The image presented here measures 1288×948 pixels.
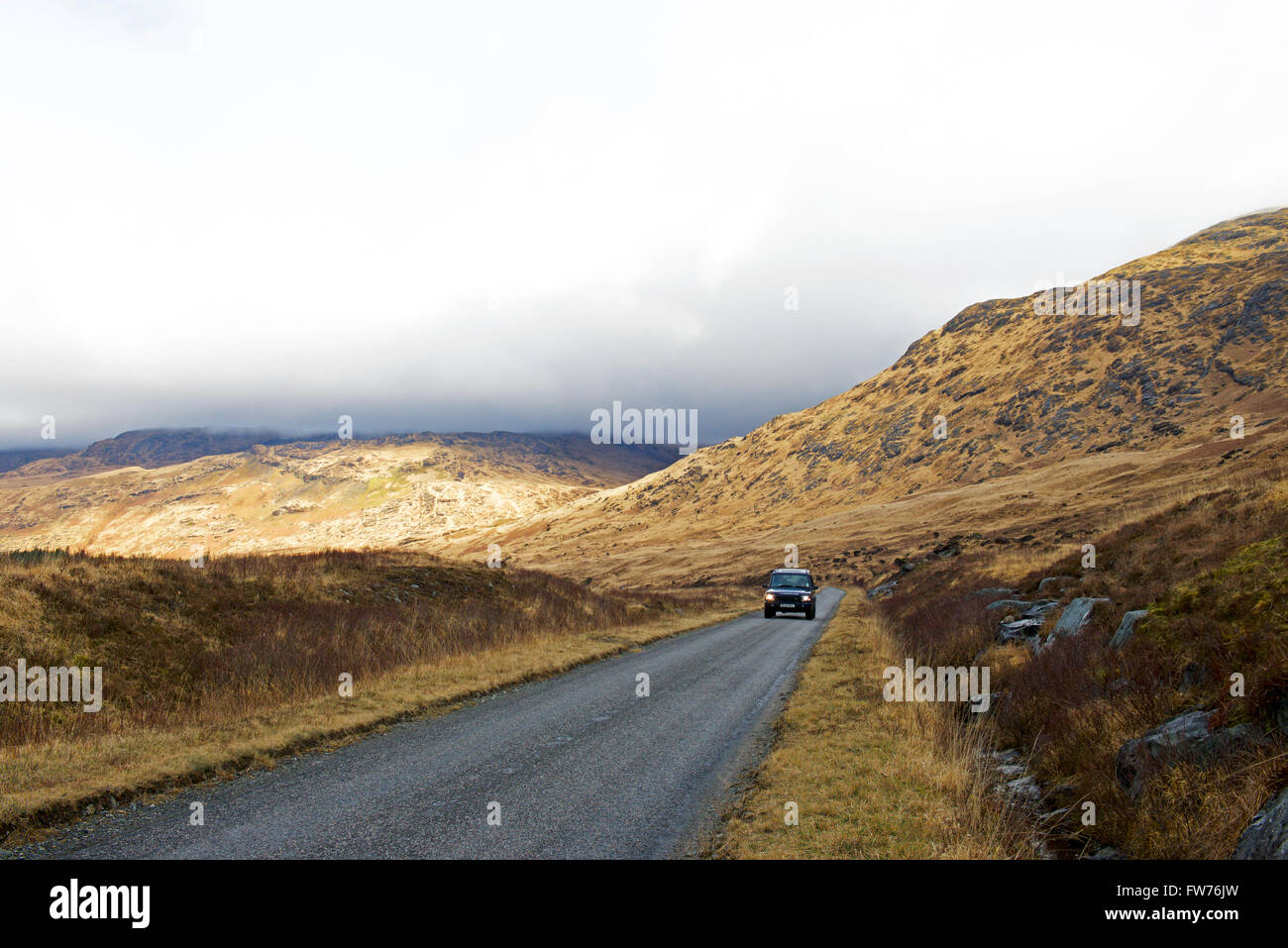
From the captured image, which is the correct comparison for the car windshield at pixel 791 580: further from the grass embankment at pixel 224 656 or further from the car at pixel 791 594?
the grass embankment at pixel 224 656

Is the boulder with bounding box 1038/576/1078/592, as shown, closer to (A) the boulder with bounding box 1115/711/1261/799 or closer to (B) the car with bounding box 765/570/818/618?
(A) the boulder with bounding box 1115/711/1261/799

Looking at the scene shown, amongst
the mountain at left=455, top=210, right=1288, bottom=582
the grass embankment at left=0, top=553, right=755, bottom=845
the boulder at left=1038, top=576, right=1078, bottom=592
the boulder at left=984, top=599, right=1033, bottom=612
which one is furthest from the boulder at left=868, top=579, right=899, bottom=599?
the boulder at left=1038, top=576, right=1078, bottom=592

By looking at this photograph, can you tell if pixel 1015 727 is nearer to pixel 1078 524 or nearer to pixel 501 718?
pixel 501 718

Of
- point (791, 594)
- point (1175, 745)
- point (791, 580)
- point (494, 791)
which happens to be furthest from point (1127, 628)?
point (791, 580)

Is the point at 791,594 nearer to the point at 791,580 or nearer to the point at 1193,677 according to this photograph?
the point at 791,580

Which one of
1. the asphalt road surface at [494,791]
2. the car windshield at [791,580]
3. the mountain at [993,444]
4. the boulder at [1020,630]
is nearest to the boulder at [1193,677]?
the asphalt road surface at [494,791]

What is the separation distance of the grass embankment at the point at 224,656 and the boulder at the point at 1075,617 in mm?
10697

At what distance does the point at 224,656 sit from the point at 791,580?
80.6ft

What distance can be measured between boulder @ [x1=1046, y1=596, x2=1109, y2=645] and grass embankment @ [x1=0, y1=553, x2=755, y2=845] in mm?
10697

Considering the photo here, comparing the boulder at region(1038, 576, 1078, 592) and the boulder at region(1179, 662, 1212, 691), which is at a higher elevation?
the boulder at region(1179, 662, 1212, 691)

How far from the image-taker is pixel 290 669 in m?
12.8

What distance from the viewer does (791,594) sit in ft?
102

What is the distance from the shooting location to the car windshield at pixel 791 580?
104 ft

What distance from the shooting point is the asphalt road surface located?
5746mm
